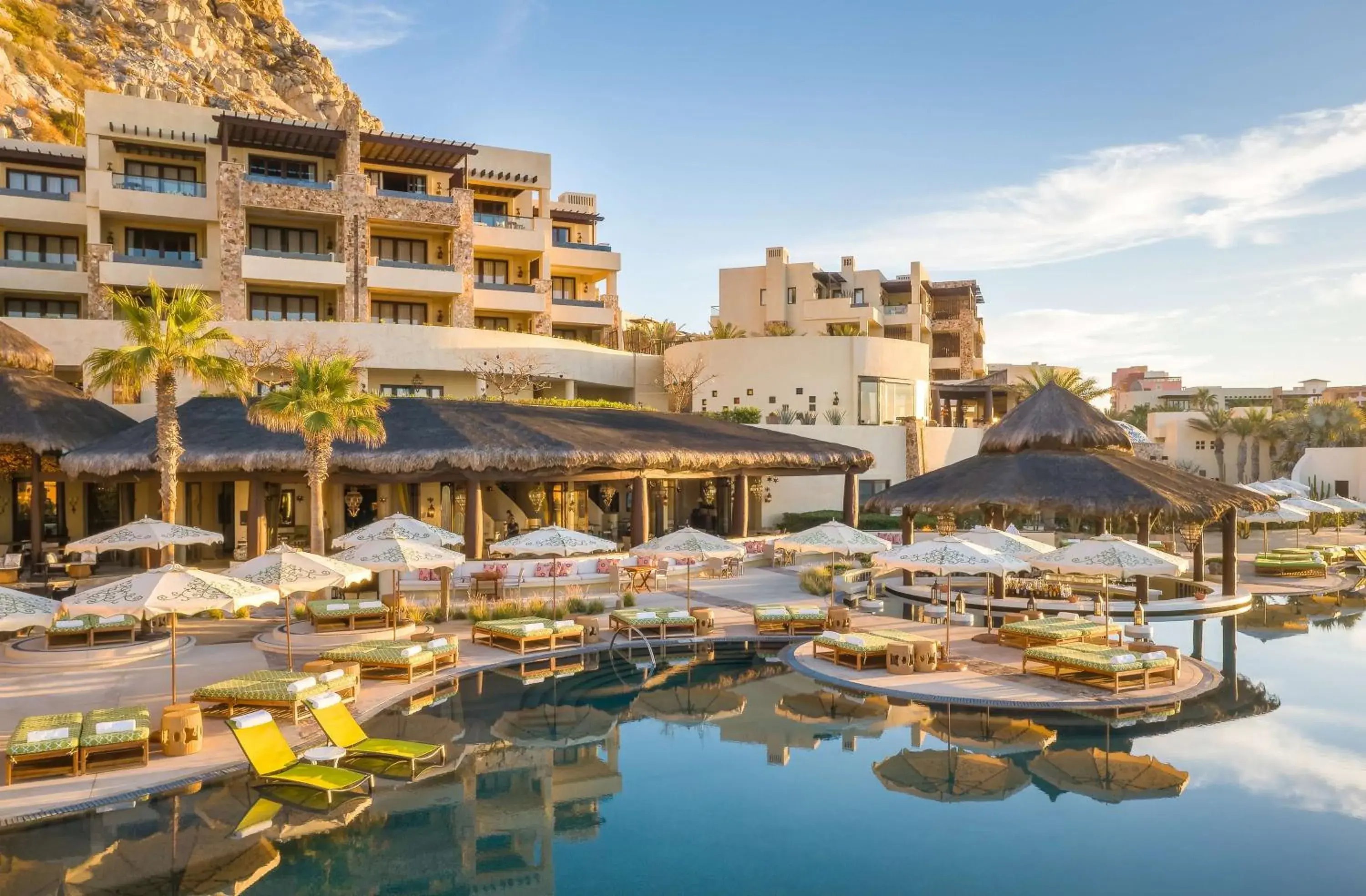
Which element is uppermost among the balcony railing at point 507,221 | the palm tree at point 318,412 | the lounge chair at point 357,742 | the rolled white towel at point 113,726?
the balcony railing at point 507,221

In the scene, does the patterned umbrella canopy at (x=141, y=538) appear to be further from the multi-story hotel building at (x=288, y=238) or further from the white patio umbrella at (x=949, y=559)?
the multi-story hotel building at (x=288, y=238)

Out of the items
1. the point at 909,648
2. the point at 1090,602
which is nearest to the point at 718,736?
the point at 909,648

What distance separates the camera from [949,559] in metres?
18.6

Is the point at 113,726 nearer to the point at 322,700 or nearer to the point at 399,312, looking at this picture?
the point at 322,700

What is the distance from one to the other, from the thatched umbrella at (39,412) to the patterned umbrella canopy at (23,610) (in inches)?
677

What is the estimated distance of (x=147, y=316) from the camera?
72.3 feet

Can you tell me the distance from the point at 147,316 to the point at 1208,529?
1851 inches

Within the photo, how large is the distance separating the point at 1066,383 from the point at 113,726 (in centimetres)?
4649

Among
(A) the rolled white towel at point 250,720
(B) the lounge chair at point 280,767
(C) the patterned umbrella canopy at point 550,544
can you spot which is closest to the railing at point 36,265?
(C) the patterned umbrella canopy at point 550,544

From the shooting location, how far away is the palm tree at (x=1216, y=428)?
2383 inches

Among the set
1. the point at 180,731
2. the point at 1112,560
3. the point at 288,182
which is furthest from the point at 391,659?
the point at 288,182

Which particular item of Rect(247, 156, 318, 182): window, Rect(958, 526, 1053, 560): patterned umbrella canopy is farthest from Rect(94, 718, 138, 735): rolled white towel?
Rect(247, 156, 318, 182): window

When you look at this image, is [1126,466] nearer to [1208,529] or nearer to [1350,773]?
[1350,773]

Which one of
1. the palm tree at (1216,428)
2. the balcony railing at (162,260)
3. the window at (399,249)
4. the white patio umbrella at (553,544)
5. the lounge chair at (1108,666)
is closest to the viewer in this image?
the lounge chair at (1108,666)
